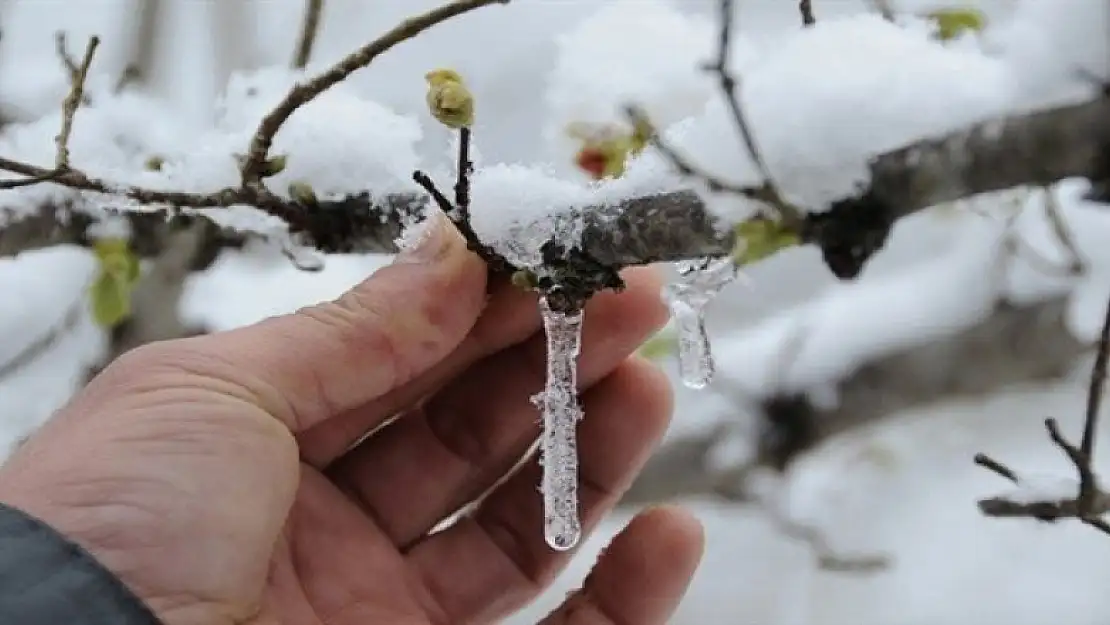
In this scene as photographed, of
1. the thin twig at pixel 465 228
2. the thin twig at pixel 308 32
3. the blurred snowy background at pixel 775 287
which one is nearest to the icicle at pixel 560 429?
the thin twig at pixel 465 228

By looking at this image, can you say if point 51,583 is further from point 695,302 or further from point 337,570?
point 695,302

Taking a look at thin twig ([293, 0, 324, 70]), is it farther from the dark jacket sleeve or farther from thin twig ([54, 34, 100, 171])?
the dark jacket sleeve

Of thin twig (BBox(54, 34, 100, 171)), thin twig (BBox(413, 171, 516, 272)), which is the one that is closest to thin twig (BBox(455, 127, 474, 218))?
thin twig (BBox(413, 171, 516, 272))

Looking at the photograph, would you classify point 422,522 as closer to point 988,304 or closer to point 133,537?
point 133,537

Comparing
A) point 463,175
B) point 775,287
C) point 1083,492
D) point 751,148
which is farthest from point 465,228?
point 775,287

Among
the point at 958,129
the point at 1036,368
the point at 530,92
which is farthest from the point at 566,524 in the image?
Result: the point at 1036,368

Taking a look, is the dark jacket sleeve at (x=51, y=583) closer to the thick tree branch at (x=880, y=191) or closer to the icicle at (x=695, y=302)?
the thick tree branch at (x=880, y=191)

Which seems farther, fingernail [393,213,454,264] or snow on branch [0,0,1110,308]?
fingernail [393,213,454,264]

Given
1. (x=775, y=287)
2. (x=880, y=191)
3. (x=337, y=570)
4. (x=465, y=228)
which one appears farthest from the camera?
(x=775, y=287)
